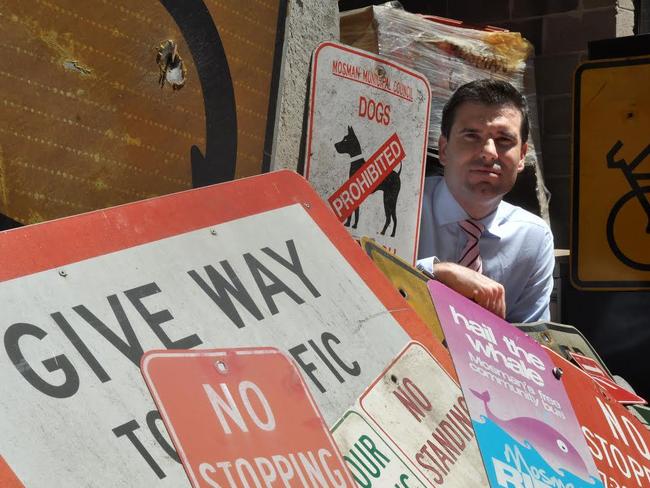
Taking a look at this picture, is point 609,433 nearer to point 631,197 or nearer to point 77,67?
point 77,67

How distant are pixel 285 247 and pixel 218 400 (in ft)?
1.69

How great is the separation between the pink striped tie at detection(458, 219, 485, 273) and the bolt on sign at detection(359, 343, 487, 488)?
2.10 m

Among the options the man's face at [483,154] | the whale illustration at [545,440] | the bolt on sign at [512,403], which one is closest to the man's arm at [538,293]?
the man's face at [483,154]

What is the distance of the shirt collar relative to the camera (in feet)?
14.8

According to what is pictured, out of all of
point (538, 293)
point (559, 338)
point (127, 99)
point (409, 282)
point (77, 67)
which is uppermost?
point (77, 67)

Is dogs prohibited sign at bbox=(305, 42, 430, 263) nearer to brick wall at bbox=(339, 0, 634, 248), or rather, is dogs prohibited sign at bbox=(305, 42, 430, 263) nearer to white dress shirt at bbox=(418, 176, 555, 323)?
white dress shirt at bbox=(418, 176, 555, 323)

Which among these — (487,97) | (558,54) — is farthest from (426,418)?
(558,54)

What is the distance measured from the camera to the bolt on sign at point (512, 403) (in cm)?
233

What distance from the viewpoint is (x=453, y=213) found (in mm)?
4527

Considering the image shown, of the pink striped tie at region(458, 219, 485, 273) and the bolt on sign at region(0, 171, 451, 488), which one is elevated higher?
the bolt on sign at region(0, 171, 451, 488)

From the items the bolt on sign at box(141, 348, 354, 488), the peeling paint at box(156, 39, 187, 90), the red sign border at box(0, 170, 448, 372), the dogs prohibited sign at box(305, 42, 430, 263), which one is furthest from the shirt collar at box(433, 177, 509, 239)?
the bolt on sign at box(141, 348, 354, 488)

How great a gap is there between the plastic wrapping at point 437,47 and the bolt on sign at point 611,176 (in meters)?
1.69

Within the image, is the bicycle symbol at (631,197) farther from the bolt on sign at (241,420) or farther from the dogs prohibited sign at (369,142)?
the bolt on sign at (241,420)

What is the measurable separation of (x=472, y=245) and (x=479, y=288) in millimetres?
1333
